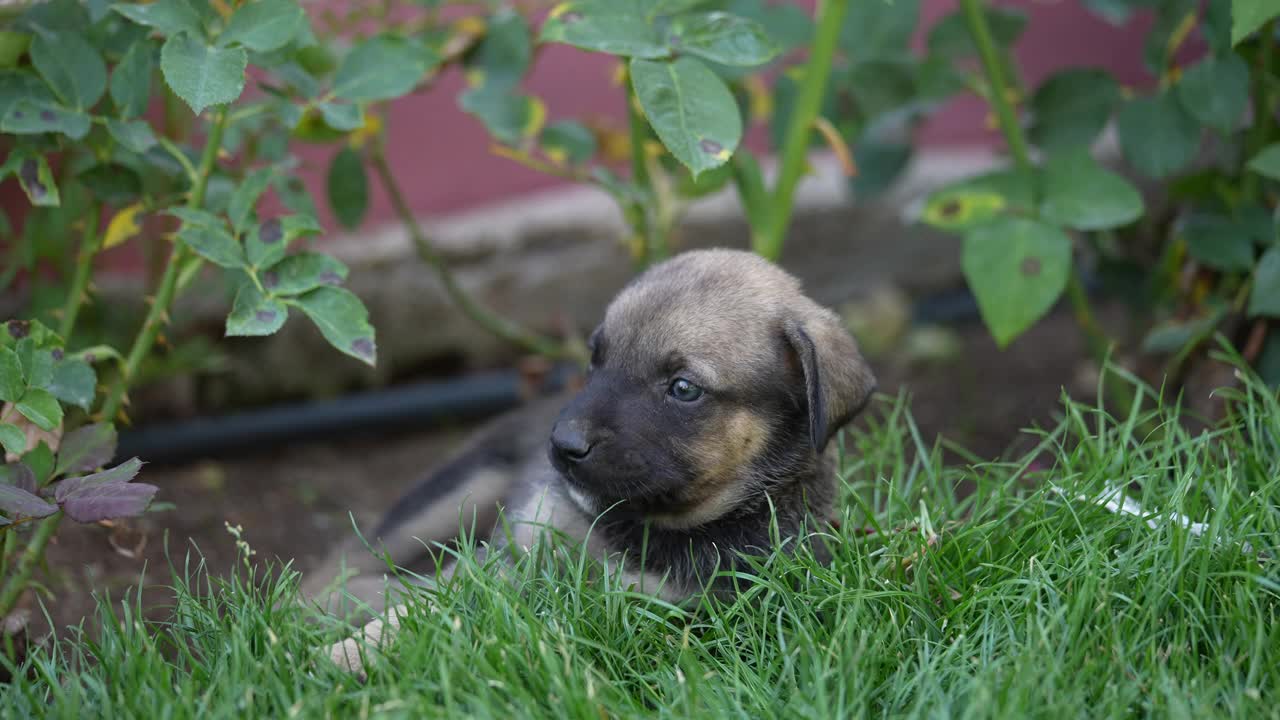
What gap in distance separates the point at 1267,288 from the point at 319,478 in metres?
3.48

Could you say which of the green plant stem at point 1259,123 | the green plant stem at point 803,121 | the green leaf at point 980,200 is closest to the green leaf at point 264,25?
the green plant stem at point 803,121

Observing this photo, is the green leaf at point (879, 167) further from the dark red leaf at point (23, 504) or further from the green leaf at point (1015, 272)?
Result: the dark red leaf at point (23, 504)

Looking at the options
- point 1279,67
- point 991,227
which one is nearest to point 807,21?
point 991,227


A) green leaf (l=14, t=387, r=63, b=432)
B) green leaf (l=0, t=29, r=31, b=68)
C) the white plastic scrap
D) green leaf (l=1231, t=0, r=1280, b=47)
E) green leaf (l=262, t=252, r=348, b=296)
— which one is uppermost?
green leaf (l=1231, t=0, r=1280, b=47)

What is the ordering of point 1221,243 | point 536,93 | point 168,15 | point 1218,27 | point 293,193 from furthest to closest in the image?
point 536,93 → point 1221,243 → point 1218,27 → point 293,193 → point 168,15

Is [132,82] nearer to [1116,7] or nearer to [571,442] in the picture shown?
[571,442]

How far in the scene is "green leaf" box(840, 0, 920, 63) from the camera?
14.2ft

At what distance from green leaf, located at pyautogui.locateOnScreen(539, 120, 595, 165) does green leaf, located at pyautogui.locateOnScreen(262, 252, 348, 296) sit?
1348mm

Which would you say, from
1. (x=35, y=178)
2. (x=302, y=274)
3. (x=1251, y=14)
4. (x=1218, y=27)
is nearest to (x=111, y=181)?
(x=35, y=178)

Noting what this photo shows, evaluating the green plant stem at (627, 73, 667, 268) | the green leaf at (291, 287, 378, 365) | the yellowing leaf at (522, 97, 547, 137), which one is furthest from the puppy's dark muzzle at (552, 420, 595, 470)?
the yellowing leaf at (522, 97, 547, 137)

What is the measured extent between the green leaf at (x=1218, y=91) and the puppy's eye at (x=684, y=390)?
6.09 ft

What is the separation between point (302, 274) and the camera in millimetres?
2846

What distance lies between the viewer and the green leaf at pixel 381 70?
3.16 m

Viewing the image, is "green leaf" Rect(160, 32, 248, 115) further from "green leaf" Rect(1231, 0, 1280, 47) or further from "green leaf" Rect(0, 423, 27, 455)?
"green leaf" Rect(1231, 0, 1280, 47)
